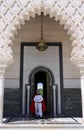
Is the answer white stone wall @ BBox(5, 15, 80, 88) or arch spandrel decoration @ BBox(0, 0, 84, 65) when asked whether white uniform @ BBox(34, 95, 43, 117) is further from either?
arch spandrel decoration @ BBox(0, 0, 84, 65)

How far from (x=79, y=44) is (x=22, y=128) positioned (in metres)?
1.94

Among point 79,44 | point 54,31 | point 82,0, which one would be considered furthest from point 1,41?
point 54,31

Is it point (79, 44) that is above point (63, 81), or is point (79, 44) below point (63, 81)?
above

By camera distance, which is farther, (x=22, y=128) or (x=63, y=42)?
(x=63, y=42)

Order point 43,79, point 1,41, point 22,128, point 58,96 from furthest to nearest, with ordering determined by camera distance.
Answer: point 43,79, point 58,96, point 1,41, point 22,128

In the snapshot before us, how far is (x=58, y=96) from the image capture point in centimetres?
633

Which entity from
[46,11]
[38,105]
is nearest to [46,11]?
[46,11]

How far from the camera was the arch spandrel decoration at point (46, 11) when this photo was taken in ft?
15.4

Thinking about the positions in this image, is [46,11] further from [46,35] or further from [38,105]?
[38,105]

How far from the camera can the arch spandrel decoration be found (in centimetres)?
470

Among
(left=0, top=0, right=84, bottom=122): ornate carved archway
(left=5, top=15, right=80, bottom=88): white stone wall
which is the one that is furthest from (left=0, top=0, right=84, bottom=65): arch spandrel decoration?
(left=5, top=15, right=80, bottom=88): white stone wall

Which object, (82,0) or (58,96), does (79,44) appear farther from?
(58,96)

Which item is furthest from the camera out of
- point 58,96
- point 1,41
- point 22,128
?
point 58,96

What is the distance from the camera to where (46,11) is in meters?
4.95
